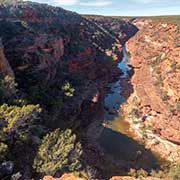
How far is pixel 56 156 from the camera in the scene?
2641cm

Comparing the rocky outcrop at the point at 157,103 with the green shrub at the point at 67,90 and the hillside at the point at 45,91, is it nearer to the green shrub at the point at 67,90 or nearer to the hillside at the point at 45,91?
the hillside at the point at 45,91

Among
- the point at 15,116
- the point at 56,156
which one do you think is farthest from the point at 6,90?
the point at 56,156

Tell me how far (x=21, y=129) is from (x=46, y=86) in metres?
18.3

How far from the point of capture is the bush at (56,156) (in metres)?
25.3

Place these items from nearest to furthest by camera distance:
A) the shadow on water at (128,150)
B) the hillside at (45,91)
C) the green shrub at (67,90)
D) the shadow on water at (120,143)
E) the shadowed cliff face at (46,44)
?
the hillside at (45,91) → the shadow on water at (120,143) → the shadow on water at (128,150) → the shadowed cliff face at (46,44) → the green shrub at (67,90)

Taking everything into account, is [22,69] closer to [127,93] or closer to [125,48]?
[127,93]

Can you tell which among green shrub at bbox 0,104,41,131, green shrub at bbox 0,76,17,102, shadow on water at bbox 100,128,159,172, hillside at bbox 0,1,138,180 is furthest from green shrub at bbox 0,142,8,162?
shadow on water at bbox 100,128,159,172

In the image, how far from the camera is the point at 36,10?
77.6 metres

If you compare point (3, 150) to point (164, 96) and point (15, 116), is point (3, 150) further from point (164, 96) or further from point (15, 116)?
point (164, 96)

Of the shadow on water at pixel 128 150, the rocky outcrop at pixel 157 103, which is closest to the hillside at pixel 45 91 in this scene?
the shadow on water at pixel 128 150

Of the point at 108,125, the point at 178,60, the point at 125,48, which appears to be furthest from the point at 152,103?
the point at 125,48

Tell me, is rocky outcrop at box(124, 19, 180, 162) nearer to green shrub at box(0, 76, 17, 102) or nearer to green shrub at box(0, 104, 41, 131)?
green shrub at box(0, 104, 41, 131)

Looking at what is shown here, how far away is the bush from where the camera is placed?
25.3 meters

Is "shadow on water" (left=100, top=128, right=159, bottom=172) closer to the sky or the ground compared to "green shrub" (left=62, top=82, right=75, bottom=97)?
closer to the ground
